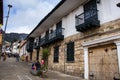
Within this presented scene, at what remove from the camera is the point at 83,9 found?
44.4 ft

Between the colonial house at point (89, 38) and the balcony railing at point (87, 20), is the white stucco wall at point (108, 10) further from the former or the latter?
the balcony railing at point (87, 20)

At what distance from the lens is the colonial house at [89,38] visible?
1003cm

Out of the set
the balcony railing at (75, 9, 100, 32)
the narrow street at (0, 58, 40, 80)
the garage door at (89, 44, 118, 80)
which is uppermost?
the balcony railing at (75, 9, 100, 32)

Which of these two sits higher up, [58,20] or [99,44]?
[58,20]

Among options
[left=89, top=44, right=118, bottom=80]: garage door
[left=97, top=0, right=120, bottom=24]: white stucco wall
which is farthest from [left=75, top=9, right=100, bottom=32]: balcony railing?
[left=89, top=44, right=118, bottom=80]: garage door

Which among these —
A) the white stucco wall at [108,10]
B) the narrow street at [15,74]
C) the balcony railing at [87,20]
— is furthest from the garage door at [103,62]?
the narrow street at [15,74]

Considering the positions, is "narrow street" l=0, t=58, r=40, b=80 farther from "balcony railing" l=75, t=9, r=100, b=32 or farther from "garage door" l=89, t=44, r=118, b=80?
"balcony railing" l=75, t=9, r=100, b=32

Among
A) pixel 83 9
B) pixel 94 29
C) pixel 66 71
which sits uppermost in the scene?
pixel 83 9

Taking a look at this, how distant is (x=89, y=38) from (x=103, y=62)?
2345mm

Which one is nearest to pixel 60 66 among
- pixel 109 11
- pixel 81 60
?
pixel 81 60

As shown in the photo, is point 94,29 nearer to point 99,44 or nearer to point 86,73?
point 99,44

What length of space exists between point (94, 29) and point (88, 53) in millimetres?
1932

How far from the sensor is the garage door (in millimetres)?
9820

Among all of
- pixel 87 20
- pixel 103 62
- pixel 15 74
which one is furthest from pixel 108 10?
pixel 15 74
